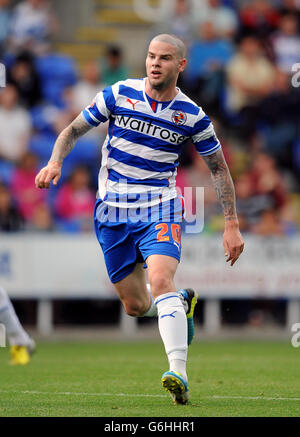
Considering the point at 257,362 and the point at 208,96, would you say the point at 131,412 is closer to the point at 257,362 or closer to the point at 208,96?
the point at 257,362

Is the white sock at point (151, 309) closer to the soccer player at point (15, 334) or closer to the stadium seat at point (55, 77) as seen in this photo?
the soccer player at point (15, 334)

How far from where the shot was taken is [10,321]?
9664 millimetres

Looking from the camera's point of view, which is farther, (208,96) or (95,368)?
(208,96)

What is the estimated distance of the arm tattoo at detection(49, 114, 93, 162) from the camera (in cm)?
717

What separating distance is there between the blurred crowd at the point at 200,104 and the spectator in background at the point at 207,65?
2 centimetres

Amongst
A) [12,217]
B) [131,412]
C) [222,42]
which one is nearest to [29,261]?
[12,217]

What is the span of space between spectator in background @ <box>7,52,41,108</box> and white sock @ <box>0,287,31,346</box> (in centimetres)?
791

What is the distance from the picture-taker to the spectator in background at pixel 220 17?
60.6 ft

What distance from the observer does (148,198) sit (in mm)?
7332

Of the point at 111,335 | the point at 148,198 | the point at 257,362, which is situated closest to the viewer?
the point at 148,198

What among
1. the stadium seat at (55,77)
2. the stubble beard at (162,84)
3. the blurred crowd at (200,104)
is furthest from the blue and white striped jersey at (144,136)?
the stadium seat at (55,77)

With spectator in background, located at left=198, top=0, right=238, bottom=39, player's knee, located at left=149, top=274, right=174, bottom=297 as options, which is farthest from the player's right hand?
spectator in background, located at left=198, top=0, right=238, bottom=39

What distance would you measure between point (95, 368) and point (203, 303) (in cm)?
573

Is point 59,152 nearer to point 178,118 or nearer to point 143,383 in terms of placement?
point 178,118
